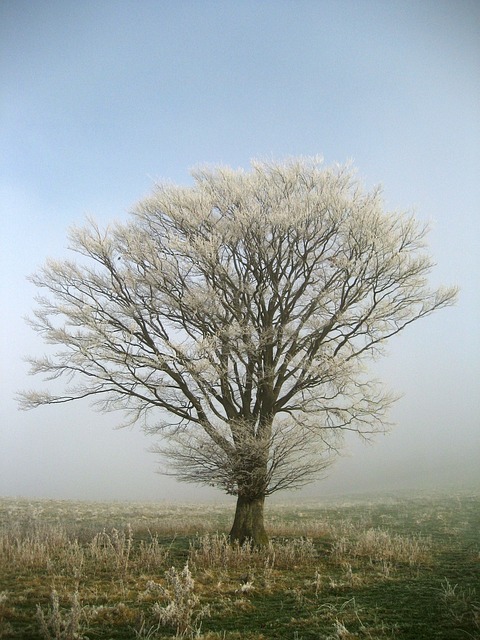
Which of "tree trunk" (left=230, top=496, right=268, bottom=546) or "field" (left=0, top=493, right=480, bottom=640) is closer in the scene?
"field" (left=0, top=493, right=480, bottom=640)

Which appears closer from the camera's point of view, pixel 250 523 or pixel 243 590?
pixel 243 590

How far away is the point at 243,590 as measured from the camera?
7113 mm

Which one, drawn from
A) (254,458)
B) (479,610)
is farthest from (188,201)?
(479,610)

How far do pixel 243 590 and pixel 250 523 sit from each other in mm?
3829

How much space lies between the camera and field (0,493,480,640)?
5.40 m

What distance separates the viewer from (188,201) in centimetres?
1150

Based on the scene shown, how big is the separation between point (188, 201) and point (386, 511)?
47.2 feet

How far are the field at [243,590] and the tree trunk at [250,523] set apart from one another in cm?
61

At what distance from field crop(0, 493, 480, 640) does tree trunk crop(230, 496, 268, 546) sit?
605 millimetres

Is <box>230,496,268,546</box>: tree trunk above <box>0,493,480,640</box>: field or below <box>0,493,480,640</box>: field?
above

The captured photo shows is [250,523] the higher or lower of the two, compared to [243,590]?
higher

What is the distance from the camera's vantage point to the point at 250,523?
10.9 meters

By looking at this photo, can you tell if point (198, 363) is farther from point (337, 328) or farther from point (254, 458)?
point (337, 328)

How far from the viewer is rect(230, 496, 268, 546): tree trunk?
1070 cm
